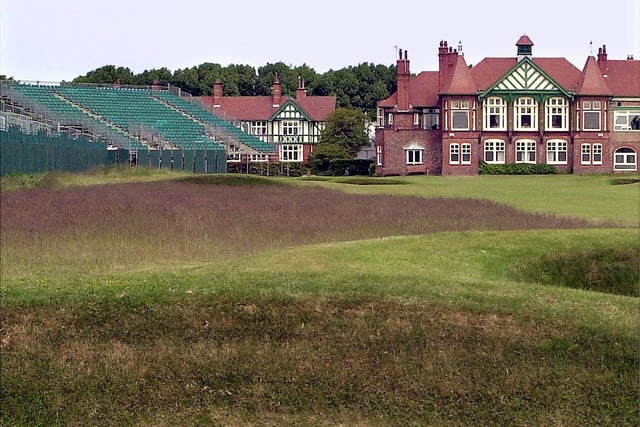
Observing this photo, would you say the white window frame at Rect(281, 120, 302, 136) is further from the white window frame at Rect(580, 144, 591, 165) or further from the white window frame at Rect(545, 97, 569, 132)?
the white window frame at Rect(580, 144, 591, 165)

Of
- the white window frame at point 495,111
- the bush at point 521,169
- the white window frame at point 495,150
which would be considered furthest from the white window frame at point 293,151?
the bush at point 521,169

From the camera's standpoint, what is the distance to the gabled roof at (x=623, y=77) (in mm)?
67625

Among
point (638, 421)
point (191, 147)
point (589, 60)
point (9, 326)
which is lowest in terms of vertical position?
point (638, 421)

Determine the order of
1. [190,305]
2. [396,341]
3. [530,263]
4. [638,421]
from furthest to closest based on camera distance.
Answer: [530,263] → [190,305] → [396,341] → [638,421]

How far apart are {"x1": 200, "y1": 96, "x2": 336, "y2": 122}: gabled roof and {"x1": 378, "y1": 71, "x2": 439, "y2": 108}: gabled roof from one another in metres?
17.8

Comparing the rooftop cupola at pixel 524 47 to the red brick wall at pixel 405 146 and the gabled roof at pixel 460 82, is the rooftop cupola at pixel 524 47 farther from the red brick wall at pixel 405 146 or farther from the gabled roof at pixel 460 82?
the red brick wall at pixel 405 146

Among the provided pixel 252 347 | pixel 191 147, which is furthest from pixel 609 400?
pixel 191 147

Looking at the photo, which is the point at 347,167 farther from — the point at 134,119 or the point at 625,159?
the point at 625,159

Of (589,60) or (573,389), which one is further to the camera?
(589,60)

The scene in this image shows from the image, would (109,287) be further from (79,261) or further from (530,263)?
(530,263)

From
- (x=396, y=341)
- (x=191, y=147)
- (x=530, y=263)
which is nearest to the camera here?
(x=396, y=341)

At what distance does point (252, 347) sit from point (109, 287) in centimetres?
264

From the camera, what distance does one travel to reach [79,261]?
16984 millimetres

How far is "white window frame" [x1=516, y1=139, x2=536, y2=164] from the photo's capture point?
6594 cm
